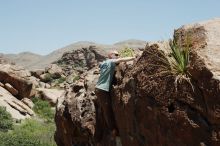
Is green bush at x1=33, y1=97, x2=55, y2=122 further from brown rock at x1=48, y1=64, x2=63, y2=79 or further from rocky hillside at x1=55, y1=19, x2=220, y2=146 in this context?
rocky hillside at x1=55, y1=19, x2=220, y2=146

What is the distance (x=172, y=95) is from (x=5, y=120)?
97.0 feet

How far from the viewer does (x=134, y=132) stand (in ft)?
30.2

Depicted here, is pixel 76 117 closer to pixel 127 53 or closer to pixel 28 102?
pixel 127 53

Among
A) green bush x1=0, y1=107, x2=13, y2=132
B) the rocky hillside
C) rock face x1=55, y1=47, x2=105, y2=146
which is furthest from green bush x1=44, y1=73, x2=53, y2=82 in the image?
the rocky hillside

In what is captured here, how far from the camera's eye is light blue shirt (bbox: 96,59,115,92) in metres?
10.5

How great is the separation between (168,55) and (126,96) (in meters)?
1.55

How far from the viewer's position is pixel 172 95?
26.3 ft

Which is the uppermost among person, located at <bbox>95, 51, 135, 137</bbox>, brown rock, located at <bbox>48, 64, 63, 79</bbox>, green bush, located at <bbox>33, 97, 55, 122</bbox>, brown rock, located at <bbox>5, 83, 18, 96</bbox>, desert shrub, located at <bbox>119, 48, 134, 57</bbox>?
desert shrub, located at <bbox>119, 48, 134, 57</bbox>

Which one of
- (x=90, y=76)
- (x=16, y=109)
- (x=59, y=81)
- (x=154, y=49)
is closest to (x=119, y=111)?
(x=154, y=49)

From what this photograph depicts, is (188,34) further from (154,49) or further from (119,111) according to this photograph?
(119,111)

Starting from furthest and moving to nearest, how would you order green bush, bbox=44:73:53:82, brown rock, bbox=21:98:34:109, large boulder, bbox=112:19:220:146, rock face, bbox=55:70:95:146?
green bush, bbox=44:73:53:82
brown rock, bbox=21:98:34:109
rock face, bbox=55:70:95:146
large boulder, bbox=112:19:220:146

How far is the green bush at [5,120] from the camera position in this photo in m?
35.5

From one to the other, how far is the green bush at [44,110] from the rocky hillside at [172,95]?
3236 cm

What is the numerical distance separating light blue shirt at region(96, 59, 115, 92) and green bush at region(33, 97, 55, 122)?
31495mm
